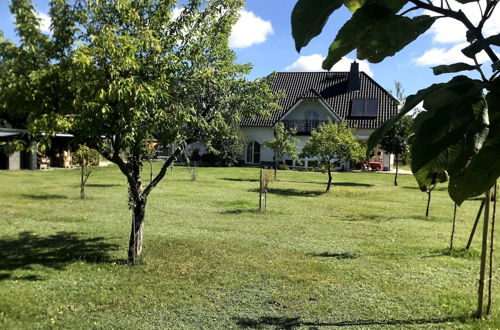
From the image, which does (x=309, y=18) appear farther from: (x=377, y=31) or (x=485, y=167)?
(x=485, y=167)

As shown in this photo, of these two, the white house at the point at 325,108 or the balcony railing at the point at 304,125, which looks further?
the balcony railing at the point at 304,125

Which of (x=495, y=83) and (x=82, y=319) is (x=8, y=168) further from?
(x=495, y=83)

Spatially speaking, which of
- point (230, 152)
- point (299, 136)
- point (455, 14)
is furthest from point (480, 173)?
point (299, 136)

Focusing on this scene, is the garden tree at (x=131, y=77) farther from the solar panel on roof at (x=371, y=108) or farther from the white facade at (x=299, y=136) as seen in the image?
the solar panel on roof at (x=371, y=108)

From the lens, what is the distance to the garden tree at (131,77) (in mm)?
6086

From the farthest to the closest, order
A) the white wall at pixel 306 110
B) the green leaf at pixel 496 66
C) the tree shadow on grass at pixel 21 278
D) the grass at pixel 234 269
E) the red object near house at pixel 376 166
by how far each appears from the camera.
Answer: the white wall at pixel 306 110 → the red object near house at pixel 376 166 → the tree shadow on grass at pixel 21 278 → the grass at pixel 234 269 → the green leaf at pixel 496 66

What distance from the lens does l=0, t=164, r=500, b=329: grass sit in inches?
216

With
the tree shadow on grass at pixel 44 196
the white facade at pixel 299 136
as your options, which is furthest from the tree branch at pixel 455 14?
the white facade at pixel 299 136

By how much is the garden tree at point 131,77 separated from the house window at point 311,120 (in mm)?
29460

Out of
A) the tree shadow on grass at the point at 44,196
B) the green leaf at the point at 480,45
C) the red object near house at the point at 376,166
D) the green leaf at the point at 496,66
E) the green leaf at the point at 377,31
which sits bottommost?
the tree shadow on grass at the point at 44,196

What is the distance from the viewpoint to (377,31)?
68 cm

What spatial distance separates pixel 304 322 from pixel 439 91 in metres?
5.12

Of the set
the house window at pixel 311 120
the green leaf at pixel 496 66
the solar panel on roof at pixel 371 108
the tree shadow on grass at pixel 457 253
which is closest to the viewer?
the green leaf at pixel 496 66

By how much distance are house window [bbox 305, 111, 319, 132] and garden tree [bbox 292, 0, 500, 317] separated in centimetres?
3708
